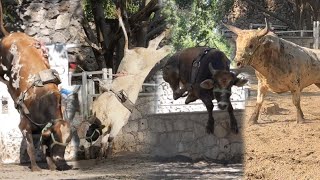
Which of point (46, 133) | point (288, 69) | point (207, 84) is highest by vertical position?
point (288, 69)

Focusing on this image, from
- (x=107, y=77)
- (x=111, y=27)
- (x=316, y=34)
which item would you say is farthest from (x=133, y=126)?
(x=316, y=34)

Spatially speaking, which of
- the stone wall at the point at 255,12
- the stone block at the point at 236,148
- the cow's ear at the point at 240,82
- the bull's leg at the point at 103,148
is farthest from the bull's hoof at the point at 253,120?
the cow's ear at the point at 240,82

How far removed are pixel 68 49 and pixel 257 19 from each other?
45 cm

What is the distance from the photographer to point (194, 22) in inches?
36.4

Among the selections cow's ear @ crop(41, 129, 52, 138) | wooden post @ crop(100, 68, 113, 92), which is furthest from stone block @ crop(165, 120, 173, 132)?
cow's ear @ crop(41, 129, 52, 138)

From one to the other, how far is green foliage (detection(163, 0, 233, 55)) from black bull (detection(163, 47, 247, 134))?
0.05 feet

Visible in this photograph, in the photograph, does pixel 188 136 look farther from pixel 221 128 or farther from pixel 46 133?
pixel 46 133

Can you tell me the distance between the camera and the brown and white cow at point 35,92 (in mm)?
1707

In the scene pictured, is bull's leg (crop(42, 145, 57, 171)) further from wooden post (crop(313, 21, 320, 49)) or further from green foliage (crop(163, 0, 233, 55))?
green foliage (crop(163, 0, 233, 55))

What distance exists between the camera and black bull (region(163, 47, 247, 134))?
3.05ft

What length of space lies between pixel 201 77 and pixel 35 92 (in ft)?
3.44

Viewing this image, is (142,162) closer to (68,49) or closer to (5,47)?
(68,49)

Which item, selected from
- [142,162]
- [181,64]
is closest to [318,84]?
[142,162]

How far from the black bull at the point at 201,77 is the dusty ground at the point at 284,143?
4.27 ft
